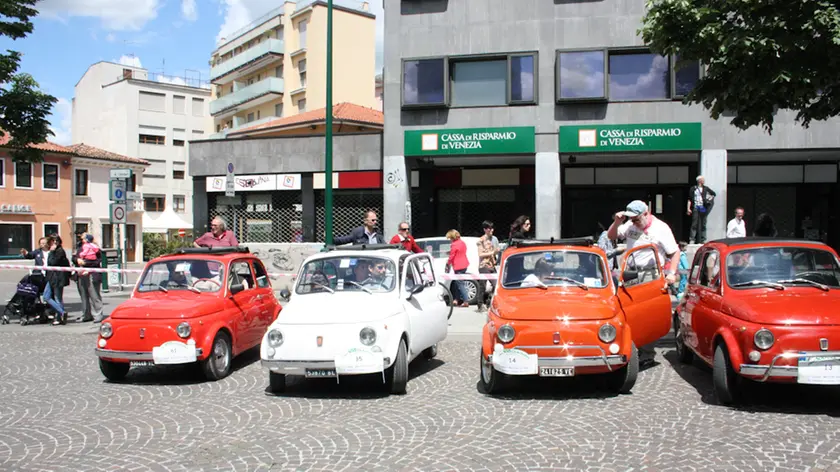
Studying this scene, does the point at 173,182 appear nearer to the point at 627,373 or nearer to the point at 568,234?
the point at 568,234

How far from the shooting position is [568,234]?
74.7 ft

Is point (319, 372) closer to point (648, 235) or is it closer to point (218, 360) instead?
point (218, 360)

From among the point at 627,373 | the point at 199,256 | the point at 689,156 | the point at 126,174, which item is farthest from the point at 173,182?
the point at 627,373

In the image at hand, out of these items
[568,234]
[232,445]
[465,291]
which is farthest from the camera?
[568,234]

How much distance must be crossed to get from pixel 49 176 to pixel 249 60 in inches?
791

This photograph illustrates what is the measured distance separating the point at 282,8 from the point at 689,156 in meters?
44.7

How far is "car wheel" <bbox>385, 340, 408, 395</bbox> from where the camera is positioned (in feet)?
25.5

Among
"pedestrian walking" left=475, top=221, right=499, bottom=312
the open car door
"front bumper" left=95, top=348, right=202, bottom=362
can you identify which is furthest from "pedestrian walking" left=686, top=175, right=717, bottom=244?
"front bumper" left=95, top=348, right=202, bottom=362

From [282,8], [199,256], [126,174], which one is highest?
[282,8]

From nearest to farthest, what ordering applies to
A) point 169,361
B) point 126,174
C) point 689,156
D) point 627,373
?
1. point 627,373
2. point 169,361
3. point 126,174
4. point 689,156

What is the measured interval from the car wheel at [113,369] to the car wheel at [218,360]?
103 cm

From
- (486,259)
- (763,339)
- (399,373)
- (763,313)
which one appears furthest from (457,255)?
(763,339)

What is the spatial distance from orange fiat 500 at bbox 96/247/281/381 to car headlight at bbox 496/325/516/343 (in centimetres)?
353

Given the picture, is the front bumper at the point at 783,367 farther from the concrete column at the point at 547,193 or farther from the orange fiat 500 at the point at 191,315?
the concrete column at the point at 547,193
